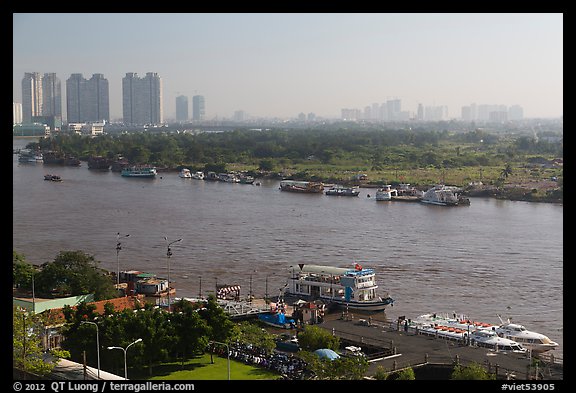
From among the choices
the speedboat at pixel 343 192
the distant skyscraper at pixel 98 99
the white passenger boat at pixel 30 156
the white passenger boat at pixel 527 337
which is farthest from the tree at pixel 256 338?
the distant skyscraper at pixel 98 99

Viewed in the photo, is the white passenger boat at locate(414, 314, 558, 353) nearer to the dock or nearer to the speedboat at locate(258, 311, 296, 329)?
the dock

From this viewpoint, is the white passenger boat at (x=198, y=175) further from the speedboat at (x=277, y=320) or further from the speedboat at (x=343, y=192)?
the speedboat at (x=277, y=320)

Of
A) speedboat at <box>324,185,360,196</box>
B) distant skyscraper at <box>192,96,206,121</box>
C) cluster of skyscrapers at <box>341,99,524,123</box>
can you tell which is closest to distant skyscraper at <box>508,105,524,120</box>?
cluster of skyscrapers at <box>341,99,524,123</box>

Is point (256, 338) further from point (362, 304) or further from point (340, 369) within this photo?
point (362, 304)

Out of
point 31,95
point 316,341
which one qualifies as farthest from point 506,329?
point 31,95

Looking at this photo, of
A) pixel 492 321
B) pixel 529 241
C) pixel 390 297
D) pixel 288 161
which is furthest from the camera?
pixel 288 161
